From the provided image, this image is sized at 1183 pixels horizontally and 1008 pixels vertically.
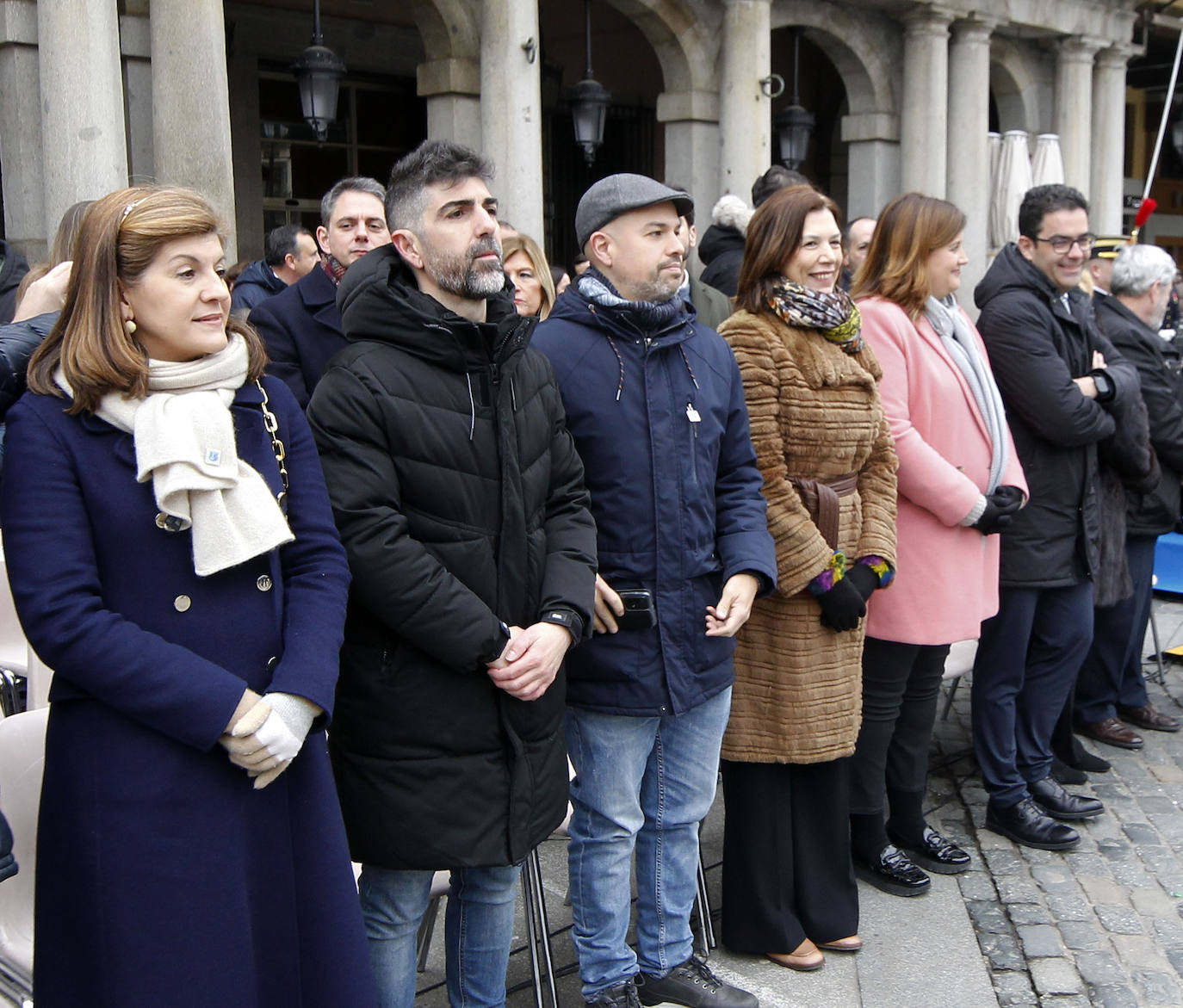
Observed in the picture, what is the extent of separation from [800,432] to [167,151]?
18.1ft

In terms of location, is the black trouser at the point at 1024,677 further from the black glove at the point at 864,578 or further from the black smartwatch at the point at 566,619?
the black smartwatch at the point at 566,619

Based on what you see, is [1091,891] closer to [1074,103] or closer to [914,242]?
[914,242]

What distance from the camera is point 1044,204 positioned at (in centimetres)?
462

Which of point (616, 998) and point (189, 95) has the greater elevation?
point (189, 95)

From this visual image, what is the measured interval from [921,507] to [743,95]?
8.13m

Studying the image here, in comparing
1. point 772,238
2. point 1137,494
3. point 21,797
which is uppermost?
point 772,238

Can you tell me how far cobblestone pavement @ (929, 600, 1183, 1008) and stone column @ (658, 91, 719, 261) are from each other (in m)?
7.25

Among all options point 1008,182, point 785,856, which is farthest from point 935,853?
point 1008,182

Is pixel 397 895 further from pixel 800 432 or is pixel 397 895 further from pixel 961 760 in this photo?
pixel 961 760

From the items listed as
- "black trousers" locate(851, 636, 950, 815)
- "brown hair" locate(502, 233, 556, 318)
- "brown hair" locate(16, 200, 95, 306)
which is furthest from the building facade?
"black trousers" locate(851, 636, 950, 815)

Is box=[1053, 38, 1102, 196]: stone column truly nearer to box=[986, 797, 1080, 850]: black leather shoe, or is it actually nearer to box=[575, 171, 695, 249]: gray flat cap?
box=[986, 797, 1080, 850]: black leather shoe

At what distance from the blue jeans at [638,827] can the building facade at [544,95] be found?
427 cm

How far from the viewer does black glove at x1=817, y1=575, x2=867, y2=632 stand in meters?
3.50

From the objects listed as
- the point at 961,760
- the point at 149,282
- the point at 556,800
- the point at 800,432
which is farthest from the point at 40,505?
the point at 961,760
